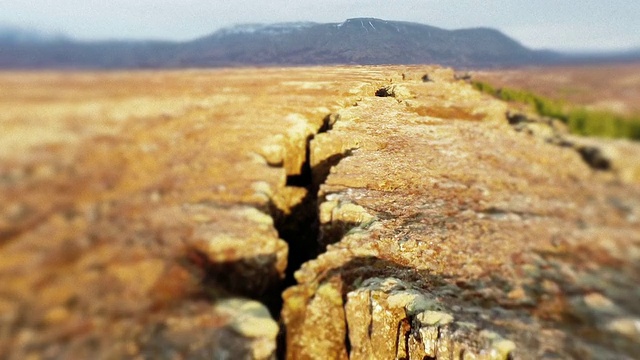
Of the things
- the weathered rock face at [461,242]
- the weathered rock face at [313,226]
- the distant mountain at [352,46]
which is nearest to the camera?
the weathered rock face at [313,226]

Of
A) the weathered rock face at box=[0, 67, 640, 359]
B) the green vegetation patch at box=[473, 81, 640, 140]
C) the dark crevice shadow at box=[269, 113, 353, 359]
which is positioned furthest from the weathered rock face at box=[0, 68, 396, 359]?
the green vegetation patch at box=[473, 81, 640, 140]

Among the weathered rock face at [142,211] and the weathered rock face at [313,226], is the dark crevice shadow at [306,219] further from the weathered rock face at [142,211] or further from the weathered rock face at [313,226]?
the weathered rock face at [142,211]

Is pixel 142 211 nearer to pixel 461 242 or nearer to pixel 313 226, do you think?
pixel 461 242

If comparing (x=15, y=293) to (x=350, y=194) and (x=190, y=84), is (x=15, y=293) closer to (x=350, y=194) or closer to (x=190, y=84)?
(x=190, y=84)

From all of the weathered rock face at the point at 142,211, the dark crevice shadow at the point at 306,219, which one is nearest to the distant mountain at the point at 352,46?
the weathered rock face at the point at 142,211

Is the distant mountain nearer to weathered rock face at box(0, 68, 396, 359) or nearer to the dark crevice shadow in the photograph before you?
weathered rock face at box(0, 68, 396, 359)
